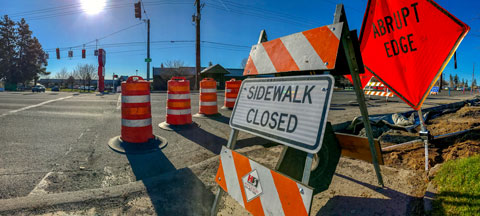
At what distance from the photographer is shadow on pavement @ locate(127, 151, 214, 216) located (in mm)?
2272

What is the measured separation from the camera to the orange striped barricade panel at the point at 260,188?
4.92ft

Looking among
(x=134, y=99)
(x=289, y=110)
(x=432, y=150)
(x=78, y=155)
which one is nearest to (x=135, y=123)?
(x=134, y=99)

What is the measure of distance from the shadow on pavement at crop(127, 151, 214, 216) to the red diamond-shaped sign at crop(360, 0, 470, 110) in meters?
3.01

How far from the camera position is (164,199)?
2400 millimetres

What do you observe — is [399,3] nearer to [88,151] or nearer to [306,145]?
[306,145]

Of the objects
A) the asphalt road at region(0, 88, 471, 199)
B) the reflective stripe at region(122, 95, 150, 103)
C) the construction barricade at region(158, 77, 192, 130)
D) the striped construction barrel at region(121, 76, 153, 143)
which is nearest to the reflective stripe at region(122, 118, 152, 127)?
the striped construction barrel at region(121, 76, 153, 143)

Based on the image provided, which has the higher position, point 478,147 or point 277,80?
point 277,80

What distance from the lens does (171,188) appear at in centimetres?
262

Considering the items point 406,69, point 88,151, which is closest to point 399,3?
point 406,69

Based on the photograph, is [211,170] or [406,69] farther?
[406,69]

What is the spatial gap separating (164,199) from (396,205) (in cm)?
219

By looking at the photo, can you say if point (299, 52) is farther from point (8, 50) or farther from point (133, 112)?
point (8, 50)

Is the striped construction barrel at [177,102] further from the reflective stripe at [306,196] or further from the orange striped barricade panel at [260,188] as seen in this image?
the reflective stripe at [306,196]

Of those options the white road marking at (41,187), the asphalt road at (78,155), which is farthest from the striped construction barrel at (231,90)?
the white road marking at (41,187)
